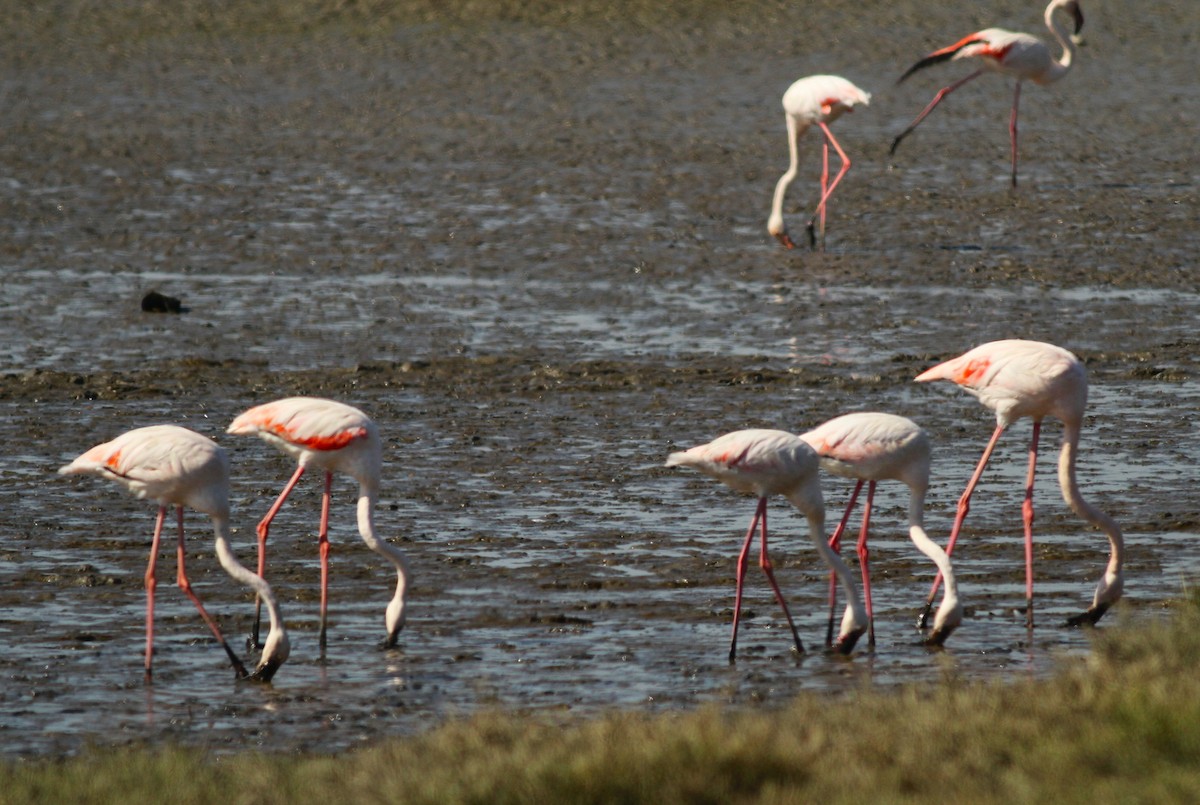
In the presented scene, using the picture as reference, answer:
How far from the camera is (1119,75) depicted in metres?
20.7

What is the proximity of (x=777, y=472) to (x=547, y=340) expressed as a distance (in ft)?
16.7

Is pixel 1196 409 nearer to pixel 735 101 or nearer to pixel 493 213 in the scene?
pixel 493 213

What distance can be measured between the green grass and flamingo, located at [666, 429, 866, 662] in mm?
1301

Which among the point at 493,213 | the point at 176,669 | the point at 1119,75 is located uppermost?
the point at 1119,75

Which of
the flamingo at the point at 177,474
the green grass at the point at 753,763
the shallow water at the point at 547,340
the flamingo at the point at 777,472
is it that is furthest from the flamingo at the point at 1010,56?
the green grass at the point at 753,763

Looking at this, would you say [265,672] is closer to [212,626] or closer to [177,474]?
[212,626]

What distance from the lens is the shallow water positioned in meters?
6.60

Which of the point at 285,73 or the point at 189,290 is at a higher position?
the point at 285,73

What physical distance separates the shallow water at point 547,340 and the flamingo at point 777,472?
0.62 feet

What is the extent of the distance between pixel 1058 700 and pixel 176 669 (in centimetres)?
296

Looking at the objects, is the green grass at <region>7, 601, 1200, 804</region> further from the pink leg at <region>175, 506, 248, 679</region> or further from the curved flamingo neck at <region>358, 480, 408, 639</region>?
the curved flamingo neck at <region>358, 480, 408, 639</region>

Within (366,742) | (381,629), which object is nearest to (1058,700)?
(366,742)

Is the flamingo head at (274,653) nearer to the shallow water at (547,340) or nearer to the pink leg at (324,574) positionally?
the shallow water at (547,340)

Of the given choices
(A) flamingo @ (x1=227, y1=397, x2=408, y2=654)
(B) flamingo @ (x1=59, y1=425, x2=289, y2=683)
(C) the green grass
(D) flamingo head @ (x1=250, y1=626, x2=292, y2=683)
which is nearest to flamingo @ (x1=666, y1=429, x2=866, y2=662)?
(A) flamingo @ (x1=227, y1=397, x2=408, y2=654)
